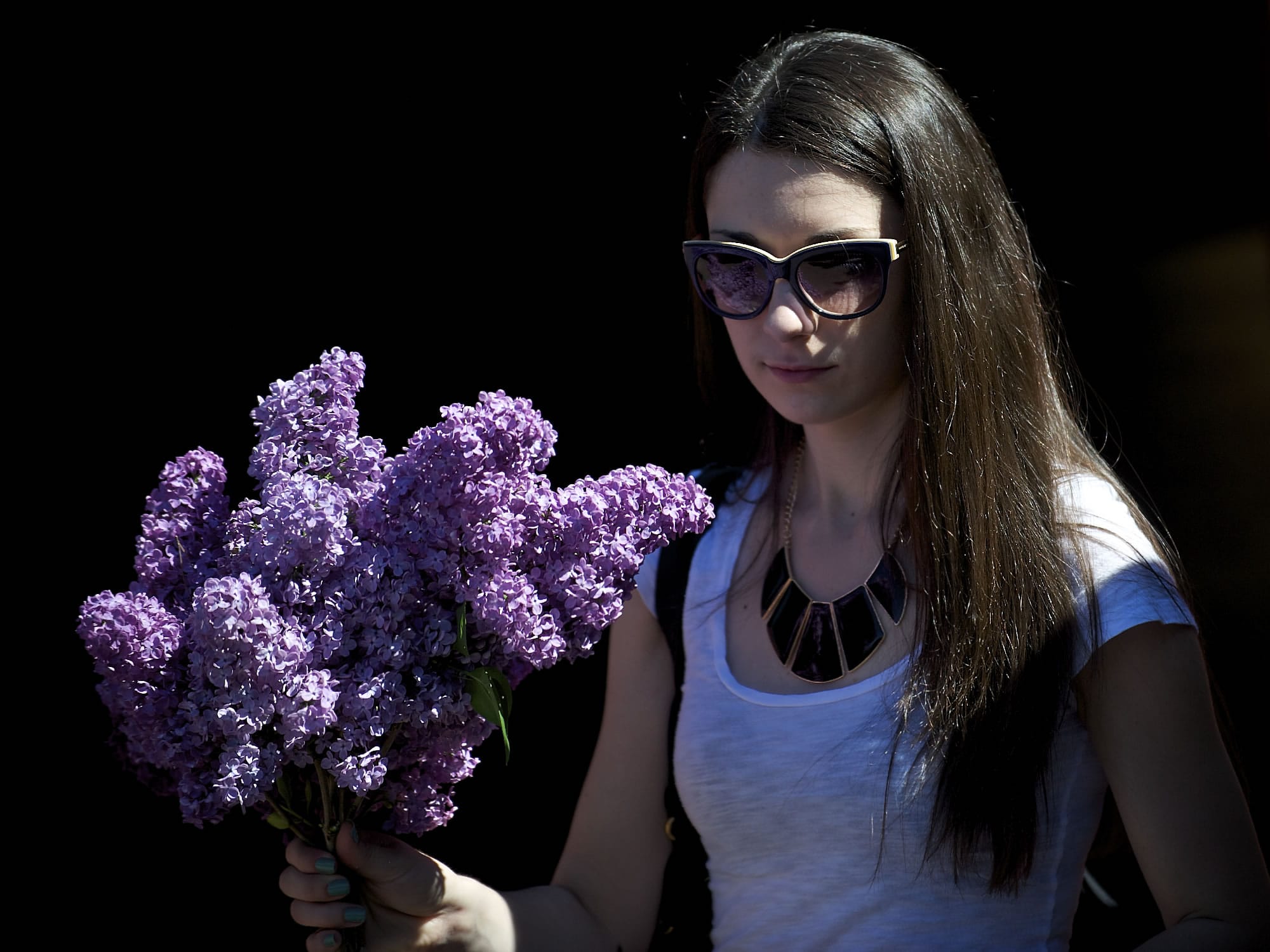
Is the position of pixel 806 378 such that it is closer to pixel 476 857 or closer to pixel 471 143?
pixel 471 143

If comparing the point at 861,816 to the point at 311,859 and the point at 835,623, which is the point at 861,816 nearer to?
the point at 835,623

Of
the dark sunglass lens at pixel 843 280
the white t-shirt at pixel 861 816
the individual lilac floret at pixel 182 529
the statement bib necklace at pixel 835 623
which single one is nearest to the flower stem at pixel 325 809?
the individual lilac floret at pixel 182 529

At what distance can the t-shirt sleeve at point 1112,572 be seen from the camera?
1464 millimetres

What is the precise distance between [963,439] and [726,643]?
453mm

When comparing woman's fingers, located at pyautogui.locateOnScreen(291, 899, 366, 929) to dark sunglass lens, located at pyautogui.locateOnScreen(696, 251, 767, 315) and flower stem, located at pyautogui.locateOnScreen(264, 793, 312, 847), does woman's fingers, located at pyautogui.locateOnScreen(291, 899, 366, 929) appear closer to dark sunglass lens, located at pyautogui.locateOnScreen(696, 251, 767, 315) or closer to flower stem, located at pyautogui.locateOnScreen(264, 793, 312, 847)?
flower stem, located at pyautogui.locateOnScreen(264, 793, 312, 847)

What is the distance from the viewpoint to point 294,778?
127 cm

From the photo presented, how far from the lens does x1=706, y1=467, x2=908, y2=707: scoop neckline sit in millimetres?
1597

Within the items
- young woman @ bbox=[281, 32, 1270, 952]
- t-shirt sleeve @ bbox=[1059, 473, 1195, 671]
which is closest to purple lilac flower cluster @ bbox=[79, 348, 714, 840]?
young woman @ bbox=[281, 32, 1270, 952]

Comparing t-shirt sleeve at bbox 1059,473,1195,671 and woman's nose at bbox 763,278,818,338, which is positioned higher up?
woman's nose at bbox 763,278,818,338

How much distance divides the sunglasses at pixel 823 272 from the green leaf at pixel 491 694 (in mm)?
612

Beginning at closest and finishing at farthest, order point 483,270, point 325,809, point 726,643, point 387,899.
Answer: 1. point 325,809
2. point 387,899
3. point 726,643
4. point 483,270

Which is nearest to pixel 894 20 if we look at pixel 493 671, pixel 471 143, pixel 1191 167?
pixel 1191 167

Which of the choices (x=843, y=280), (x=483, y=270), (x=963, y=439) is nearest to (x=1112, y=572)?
(x=963, y=439)

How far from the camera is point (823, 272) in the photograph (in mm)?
1514
